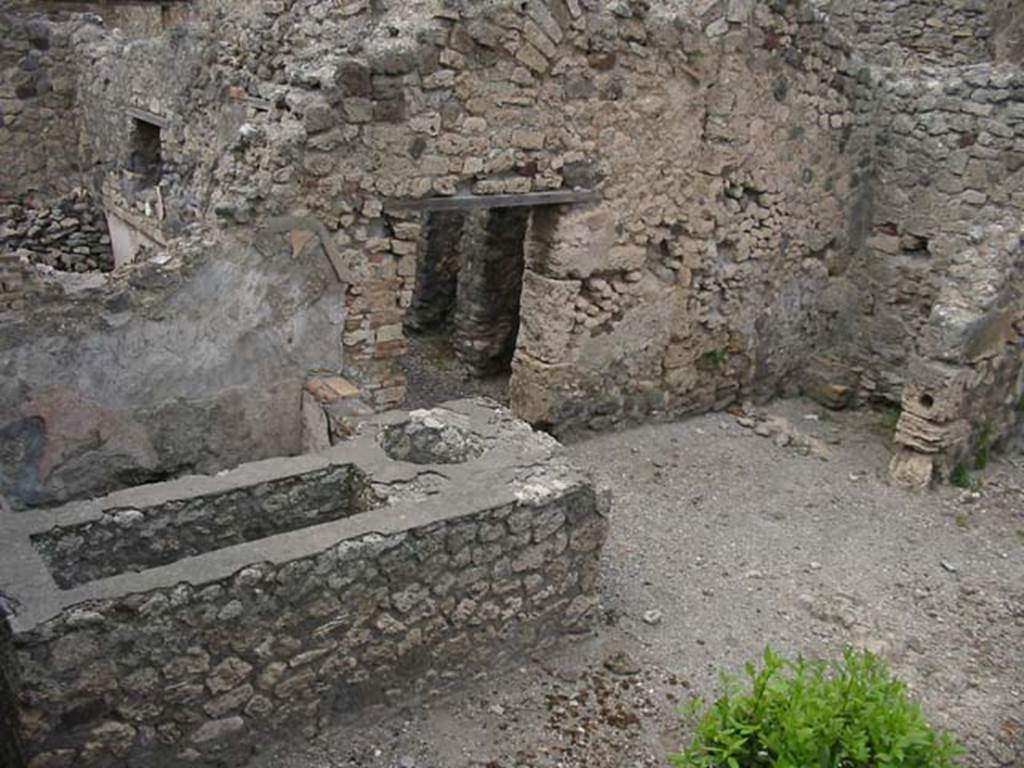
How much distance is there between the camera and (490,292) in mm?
8531

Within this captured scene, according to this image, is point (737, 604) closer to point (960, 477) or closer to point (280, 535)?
point (960, 477)

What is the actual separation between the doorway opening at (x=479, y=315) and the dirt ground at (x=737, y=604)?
173 cm

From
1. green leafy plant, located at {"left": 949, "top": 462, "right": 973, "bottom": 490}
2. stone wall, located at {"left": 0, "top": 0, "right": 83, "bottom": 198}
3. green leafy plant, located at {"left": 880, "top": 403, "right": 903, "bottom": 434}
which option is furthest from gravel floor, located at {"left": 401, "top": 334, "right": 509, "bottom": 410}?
stone wall, located at {"left": 0, "top": 0, "right": 83, "bottom": 198}

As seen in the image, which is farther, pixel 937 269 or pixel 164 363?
pixel 937 269

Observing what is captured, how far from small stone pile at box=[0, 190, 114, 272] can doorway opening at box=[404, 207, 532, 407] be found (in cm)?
347

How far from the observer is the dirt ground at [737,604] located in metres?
4.25

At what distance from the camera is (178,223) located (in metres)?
8.35

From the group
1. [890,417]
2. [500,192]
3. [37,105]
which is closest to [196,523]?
[500,192]

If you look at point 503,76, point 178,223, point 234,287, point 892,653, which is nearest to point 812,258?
point 503,76

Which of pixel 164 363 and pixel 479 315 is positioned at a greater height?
pixel 164 363

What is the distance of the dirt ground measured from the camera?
4.25 m

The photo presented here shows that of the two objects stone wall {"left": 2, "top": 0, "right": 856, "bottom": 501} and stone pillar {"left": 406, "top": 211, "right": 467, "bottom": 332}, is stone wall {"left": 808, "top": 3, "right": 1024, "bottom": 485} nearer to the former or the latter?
stone wall {"left": 2, "top": 0, "right": 856, "bottom": 501}

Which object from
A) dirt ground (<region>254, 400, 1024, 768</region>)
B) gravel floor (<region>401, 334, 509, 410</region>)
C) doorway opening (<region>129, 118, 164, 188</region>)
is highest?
doorway opening (<region>129, 118, 164, 188</region>)

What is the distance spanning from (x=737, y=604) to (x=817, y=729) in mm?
1886
